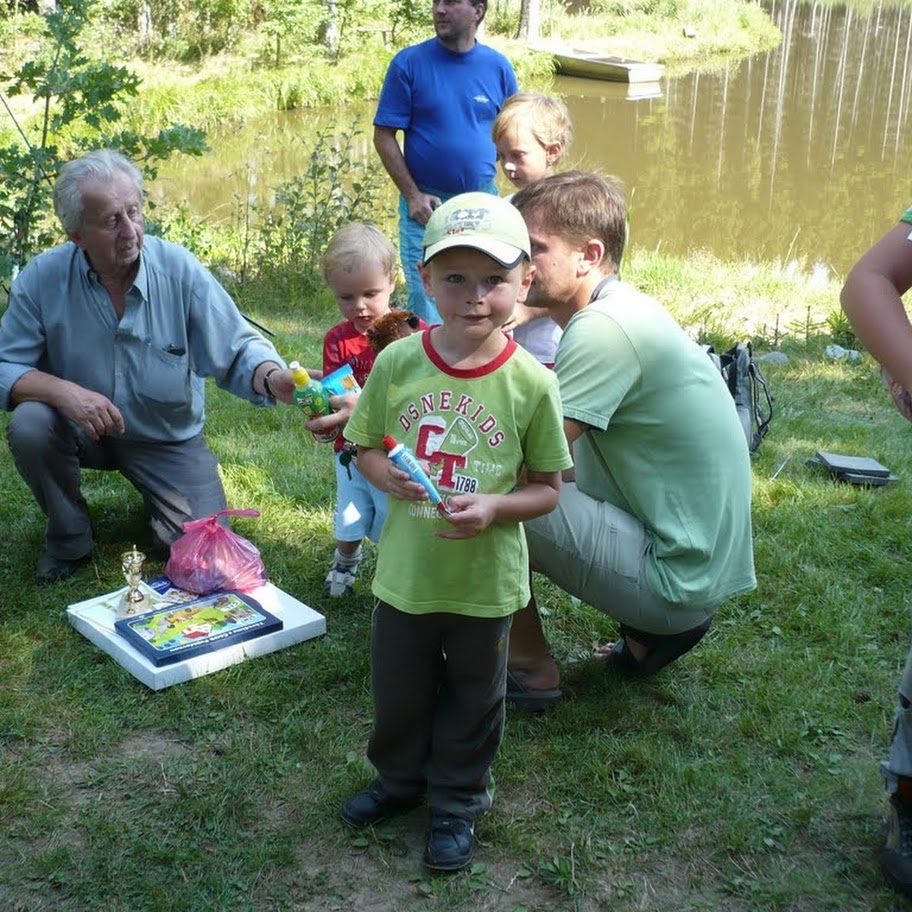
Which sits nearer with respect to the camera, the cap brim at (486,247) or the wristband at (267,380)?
the cap brim at (486,247)

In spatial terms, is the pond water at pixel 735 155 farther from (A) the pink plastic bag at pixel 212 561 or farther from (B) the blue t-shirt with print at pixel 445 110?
(A) the pink plastic bag at pixel 212 561

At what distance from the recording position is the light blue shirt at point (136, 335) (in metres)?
3.61

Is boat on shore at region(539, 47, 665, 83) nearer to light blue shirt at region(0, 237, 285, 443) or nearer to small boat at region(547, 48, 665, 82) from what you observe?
small boat at region(547, 48, 665, 82)

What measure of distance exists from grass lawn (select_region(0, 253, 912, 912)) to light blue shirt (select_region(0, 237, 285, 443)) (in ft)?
1.96

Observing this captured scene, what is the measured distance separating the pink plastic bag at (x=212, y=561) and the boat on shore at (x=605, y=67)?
20.9 m

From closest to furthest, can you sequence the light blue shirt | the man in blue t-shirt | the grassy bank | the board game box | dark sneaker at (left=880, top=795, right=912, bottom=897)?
dark sneaker at (left=880, top=795, right=912, bottom=897) → the board game box → the light blue shirt → the man in blue t-shirt → the grassy bank

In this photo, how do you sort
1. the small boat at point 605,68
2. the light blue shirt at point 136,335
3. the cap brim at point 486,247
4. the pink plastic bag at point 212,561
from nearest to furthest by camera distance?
the cap brim at point 486,247
the pink plastic bag at point 212,561
the light blue shirt at point 136,335
the small boat at point 605,68

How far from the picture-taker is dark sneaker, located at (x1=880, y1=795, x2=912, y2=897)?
90.7 inches

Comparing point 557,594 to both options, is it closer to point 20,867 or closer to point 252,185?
point 20,867

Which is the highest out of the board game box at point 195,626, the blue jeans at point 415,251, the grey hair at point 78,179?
the grey hair at point 78,179

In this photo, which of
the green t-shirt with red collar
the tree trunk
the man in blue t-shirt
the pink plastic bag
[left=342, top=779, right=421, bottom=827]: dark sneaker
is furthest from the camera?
the tree trunk

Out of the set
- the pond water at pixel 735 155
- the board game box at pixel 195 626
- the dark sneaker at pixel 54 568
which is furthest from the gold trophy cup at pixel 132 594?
the pond water at pixel 735 155

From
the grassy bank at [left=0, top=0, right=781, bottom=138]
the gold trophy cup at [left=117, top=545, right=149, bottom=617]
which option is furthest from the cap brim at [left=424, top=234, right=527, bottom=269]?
the grassy bank at [left=0, top=0, right=781, bottom=138]

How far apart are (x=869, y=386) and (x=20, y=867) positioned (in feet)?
16.5
